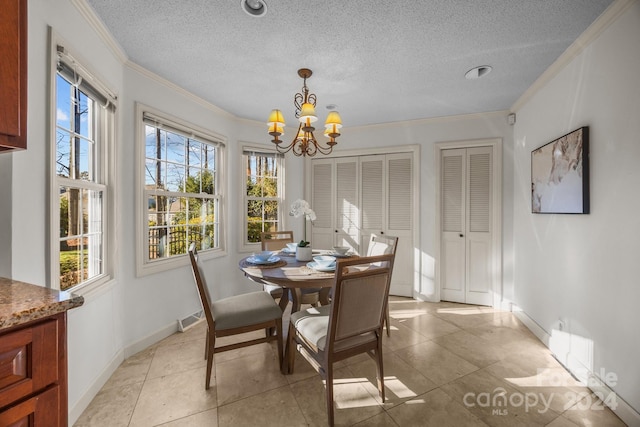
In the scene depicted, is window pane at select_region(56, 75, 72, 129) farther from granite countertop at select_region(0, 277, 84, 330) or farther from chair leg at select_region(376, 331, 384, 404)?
chair leg at select_region(376, 331, 384, 404)

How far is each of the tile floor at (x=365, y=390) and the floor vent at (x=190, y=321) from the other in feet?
0.52

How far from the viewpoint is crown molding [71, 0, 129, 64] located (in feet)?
5.62

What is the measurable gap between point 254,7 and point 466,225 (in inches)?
136

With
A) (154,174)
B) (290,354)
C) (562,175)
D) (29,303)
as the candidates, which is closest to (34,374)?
(29,303)

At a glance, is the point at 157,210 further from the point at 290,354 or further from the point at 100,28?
the point at 290,354

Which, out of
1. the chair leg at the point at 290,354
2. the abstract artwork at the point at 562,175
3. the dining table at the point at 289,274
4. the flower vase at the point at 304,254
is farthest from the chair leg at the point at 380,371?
the abstract artwork at the point at 562,175

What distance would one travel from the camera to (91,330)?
74.8 inches

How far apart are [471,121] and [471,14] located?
7.04ft

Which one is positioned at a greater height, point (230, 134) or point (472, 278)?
point (230, 134)

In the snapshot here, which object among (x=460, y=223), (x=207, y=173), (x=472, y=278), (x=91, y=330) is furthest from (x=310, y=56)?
(x=472, y=278)

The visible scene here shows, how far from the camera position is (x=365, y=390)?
6.41ft

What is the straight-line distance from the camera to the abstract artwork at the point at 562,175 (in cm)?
202

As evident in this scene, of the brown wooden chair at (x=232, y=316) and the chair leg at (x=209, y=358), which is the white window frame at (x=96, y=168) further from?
the chair leg at (x=209, y=358)

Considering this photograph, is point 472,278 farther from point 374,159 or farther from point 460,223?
point 374,159
